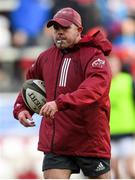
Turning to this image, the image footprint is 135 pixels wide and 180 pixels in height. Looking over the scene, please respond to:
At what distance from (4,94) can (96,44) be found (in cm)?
574

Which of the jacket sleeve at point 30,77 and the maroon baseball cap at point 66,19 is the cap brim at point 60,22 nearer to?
the maroon baseball cap at point 66,19

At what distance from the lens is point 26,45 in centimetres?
1423

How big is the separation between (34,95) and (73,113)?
470mm

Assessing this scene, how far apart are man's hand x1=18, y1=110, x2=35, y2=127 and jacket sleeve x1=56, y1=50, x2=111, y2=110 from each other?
21.9 inches

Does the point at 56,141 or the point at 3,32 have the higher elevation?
the point at 3,32

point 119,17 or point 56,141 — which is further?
point 119,17

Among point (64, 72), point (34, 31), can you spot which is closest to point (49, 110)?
point (64, 72)

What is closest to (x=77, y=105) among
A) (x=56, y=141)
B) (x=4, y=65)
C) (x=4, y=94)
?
(x=56, y=141)

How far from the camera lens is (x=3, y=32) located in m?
14.5

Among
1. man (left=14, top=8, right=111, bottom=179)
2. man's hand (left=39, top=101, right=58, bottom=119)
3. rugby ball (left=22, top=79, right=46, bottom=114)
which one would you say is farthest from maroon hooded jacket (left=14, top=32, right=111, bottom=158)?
man's hand (left=39, top=101, right=58, bottom=119)

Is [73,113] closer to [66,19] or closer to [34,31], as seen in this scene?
[66,19]

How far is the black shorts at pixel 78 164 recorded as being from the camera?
296 inches

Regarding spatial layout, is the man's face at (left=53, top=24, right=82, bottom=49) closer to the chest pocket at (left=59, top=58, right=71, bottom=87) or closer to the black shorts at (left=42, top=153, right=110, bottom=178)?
the chest pocket at (left=59, top=58, right=71, bottom=87)

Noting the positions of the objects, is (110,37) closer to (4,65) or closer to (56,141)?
(4,65)
